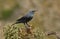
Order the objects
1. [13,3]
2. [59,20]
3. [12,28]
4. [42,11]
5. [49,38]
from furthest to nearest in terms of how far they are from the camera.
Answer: [13,3] < [42,11] < [59,20] < [49,38] < [12,28]

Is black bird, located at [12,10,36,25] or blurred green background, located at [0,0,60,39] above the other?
blurred green background, located at [0,0,60,39]

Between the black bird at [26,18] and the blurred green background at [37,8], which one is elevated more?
the blurred green background at [37,8]

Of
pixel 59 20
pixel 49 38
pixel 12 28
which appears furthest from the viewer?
pixel 59 20

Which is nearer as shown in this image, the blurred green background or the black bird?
the black bird

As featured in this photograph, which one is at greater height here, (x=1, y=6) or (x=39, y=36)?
(x=1, y=6)

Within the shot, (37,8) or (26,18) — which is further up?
(37,8)

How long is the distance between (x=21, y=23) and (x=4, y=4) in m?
11.9

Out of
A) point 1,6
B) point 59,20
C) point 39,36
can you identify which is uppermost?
point 1,6

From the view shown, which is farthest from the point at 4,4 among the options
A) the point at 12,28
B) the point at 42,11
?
the point at 12,28

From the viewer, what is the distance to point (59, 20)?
21953 mm

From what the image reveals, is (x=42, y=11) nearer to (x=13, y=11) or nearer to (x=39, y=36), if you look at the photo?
(x=13, y=11)

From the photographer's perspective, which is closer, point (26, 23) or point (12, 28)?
point (12, 28)

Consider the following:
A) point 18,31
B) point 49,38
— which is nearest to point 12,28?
point 18,31

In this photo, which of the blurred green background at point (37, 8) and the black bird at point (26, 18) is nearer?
the black bird at point (26, 18)
